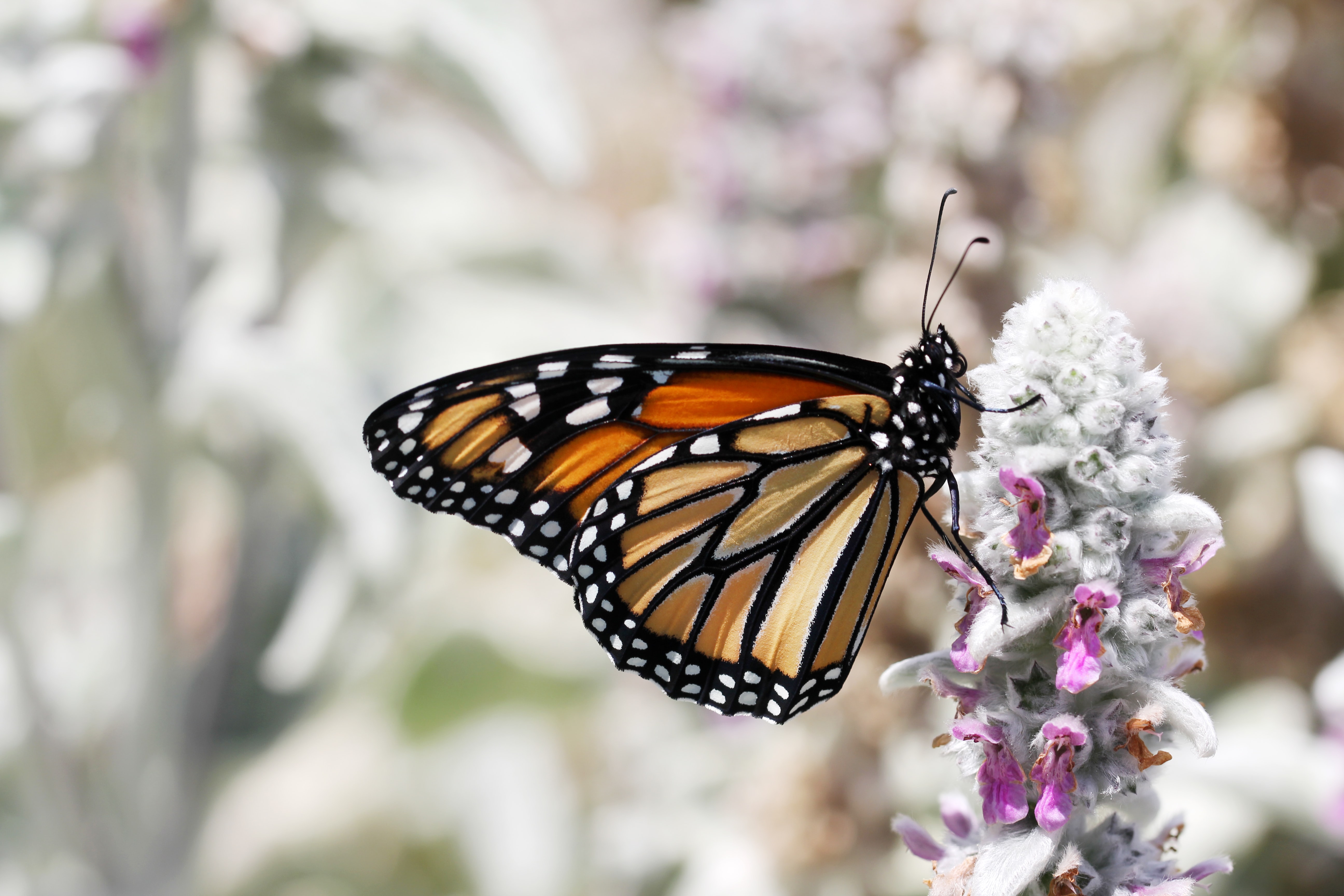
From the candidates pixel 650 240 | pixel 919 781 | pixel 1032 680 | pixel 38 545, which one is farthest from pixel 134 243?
pixel 1032 680

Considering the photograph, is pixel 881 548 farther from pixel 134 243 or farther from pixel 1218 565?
pixel 134 243

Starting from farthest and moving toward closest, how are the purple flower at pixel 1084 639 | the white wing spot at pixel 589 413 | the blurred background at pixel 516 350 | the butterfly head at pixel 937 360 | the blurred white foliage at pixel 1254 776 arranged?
the blurred background at pixel 516 350, the blurred white foliage at pixel 1254 776, the white wing spot at pixel 589 413, the butterfly head at pixel 937 360, the purple flower at pixel 1084 639

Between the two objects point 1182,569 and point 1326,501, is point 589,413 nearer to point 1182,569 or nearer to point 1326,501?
point 1182,569

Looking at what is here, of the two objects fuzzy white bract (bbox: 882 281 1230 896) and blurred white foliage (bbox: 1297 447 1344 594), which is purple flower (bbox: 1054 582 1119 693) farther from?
blurred white foliage (bbox: 1297 447 1344 594)

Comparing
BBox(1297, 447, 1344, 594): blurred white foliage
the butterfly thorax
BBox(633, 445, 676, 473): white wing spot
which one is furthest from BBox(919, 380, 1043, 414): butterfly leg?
BBox(1297, 447, 1344, 594): blurred white foliage

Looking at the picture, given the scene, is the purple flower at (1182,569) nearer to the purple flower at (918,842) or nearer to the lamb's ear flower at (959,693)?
the lamb's ear flower at (959,693)

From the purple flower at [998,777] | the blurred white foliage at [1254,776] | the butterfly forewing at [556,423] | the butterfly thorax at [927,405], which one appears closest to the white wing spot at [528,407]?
the butterfly forewing at [556,423]
